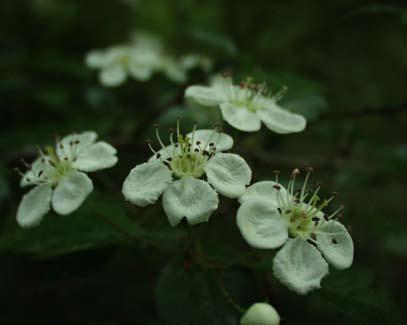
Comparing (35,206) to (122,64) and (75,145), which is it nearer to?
(75,145)

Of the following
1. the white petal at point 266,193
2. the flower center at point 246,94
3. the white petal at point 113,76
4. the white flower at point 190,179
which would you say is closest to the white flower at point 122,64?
the white petal at point 113,76

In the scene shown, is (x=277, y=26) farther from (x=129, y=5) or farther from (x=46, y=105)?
(x=46, y=105)

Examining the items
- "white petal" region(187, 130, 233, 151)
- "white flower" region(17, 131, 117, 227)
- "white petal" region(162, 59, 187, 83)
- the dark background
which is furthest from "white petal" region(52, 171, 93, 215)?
"white petal" region(162, 59, 187, 83)

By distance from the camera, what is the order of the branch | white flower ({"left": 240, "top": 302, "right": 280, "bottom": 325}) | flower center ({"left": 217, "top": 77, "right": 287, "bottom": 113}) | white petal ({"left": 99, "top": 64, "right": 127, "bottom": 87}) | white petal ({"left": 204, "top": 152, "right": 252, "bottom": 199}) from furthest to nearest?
white petal ({"left": 99, "top": 64, "right": 127, "bottom": 87}) < the branch < flower center ({"left": 217, "top": 77, "right": 287, "bottom": 113}) < white petal ({"left": 204, "top": 152, "right": 252, "bottom": 199}) < white flower ({"left": 240, "top": 302, "right": 280, "bottom": 325})

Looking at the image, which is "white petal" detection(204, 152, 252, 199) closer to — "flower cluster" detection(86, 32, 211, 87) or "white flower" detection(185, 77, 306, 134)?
"white flower" detection(185, 77, 306, 134)

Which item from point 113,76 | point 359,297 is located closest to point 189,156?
point 359,297

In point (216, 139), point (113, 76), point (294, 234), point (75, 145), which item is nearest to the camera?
point (294, 234)
